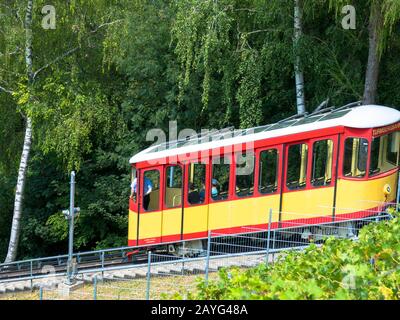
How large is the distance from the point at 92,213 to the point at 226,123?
5656 millimetres

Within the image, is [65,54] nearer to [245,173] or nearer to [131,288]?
[245,173]

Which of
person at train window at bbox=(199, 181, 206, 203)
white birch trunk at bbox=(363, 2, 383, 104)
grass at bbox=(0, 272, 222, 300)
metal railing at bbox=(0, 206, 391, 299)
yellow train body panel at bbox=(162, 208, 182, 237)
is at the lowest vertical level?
grass at bbox=(0, 272, 222, 300)

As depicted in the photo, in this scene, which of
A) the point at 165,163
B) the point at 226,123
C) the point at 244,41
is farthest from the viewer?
the point at 226,123

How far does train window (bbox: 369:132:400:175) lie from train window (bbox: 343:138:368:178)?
7.1 inches

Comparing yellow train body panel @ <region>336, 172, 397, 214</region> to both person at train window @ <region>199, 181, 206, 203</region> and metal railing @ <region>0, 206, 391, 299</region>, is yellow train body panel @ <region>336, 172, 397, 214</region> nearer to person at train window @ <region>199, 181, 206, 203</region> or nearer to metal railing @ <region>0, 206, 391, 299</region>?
metal railing @ <region>0, 206, 391, 299</region>

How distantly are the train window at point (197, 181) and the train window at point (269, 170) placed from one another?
1.45 metres

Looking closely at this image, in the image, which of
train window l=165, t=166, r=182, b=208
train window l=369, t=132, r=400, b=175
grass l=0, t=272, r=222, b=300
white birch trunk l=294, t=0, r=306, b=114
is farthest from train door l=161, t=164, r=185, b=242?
white birch trunk l=294, t=0, r=306, b=114

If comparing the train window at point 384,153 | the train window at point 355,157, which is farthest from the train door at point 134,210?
the train window at point 384,153

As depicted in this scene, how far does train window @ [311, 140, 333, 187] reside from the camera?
51.7 ft

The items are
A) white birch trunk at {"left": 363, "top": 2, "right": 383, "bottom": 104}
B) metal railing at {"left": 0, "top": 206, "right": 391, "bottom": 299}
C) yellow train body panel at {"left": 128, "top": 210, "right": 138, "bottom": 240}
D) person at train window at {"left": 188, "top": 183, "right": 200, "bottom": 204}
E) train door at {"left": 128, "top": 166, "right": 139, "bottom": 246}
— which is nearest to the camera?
metal railing at {"left": 0, "top": 206, "right": 391, "bottom": 299}

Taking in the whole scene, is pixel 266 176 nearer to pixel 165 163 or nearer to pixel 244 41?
pixel 165 163

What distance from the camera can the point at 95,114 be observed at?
22547 millimetres

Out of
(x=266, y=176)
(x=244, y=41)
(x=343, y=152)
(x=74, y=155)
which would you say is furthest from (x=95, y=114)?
(x=343, y=152)

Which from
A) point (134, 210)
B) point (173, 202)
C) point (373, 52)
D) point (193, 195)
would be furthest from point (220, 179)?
point (373, 52)
